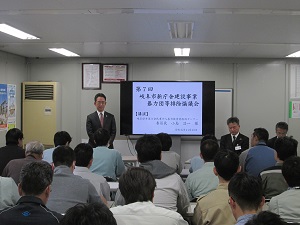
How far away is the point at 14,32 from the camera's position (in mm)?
5484

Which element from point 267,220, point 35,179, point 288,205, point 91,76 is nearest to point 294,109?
point 91,76

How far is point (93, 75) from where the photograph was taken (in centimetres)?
817

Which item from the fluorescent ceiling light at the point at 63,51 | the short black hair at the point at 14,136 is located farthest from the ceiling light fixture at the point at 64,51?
the short black hair at the point at 14,136

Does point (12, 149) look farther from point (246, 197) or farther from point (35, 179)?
point (246, 197)

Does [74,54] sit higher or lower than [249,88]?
higher

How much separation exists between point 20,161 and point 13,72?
13.4ft

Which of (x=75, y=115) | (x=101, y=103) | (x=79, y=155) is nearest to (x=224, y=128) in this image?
(x=101, y=103)

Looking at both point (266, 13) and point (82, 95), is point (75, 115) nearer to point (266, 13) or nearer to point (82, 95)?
point (82, 95)

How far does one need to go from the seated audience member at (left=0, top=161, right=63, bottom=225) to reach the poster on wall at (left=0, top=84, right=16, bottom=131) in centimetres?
509

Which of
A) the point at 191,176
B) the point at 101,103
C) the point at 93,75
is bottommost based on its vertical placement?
the point at 191,176

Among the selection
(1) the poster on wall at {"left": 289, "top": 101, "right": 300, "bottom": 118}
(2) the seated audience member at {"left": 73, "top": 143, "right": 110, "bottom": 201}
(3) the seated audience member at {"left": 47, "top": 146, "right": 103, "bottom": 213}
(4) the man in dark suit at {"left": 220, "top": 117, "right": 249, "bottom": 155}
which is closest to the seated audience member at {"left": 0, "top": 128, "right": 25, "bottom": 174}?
(2) the seated audience member at {"left": 73, "top": 143, "right": 110, "bottom": 201}

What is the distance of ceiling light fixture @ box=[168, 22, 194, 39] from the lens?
4832 millimetres

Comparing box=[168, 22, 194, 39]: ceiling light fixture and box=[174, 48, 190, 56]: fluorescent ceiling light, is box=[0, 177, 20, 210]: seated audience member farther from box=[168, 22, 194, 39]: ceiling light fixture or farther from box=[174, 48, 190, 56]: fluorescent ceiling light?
box=[174, 48, 190, 56]: fluorescent ceiling light

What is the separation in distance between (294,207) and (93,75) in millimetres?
6141
